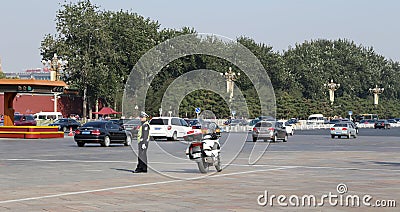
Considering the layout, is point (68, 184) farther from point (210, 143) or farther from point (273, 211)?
point (273, 211)

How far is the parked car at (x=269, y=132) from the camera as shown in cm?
5031

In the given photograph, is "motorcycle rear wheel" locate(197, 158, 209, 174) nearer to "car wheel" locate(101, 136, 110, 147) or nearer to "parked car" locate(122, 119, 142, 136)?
"car wheel" locate(101, 136, 110, 147)

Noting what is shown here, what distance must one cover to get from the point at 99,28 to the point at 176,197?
8277 cm

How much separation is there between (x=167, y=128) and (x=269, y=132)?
7.17 m

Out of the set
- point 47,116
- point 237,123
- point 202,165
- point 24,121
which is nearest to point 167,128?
point 24,121

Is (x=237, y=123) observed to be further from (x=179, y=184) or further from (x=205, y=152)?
(x=179, y=184)

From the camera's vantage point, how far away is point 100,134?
4044 centimetres

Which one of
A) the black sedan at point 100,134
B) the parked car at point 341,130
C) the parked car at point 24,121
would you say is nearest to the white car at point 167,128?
the black sedan at point 100,134

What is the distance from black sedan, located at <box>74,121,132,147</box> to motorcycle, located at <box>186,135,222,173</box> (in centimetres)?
1902

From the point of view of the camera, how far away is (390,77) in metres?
163

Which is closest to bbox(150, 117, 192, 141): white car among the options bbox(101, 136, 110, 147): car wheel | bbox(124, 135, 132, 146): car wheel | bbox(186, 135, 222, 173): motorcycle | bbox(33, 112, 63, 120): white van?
bbox(124, 135, 132, 146): car wheel

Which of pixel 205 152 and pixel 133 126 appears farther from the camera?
pixel 133 126

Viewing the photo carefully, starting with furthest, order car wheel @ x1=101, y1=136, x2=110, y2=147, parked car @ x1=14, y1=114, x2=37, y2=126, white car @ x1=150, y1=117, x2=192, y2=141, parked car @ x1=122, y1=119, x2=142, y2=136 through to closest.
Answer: parked car @ x1=14, y1=114, x2=37, y2=126, parked car @ x1=122, y1=119, x2=142, y2=136, white car @ x1=150, y1=117, x2=192, y2=141, car wheel @ x1=101, y1=136, x2=110, y2=147

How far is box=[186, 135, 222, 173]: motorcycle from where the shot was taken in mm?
21688
